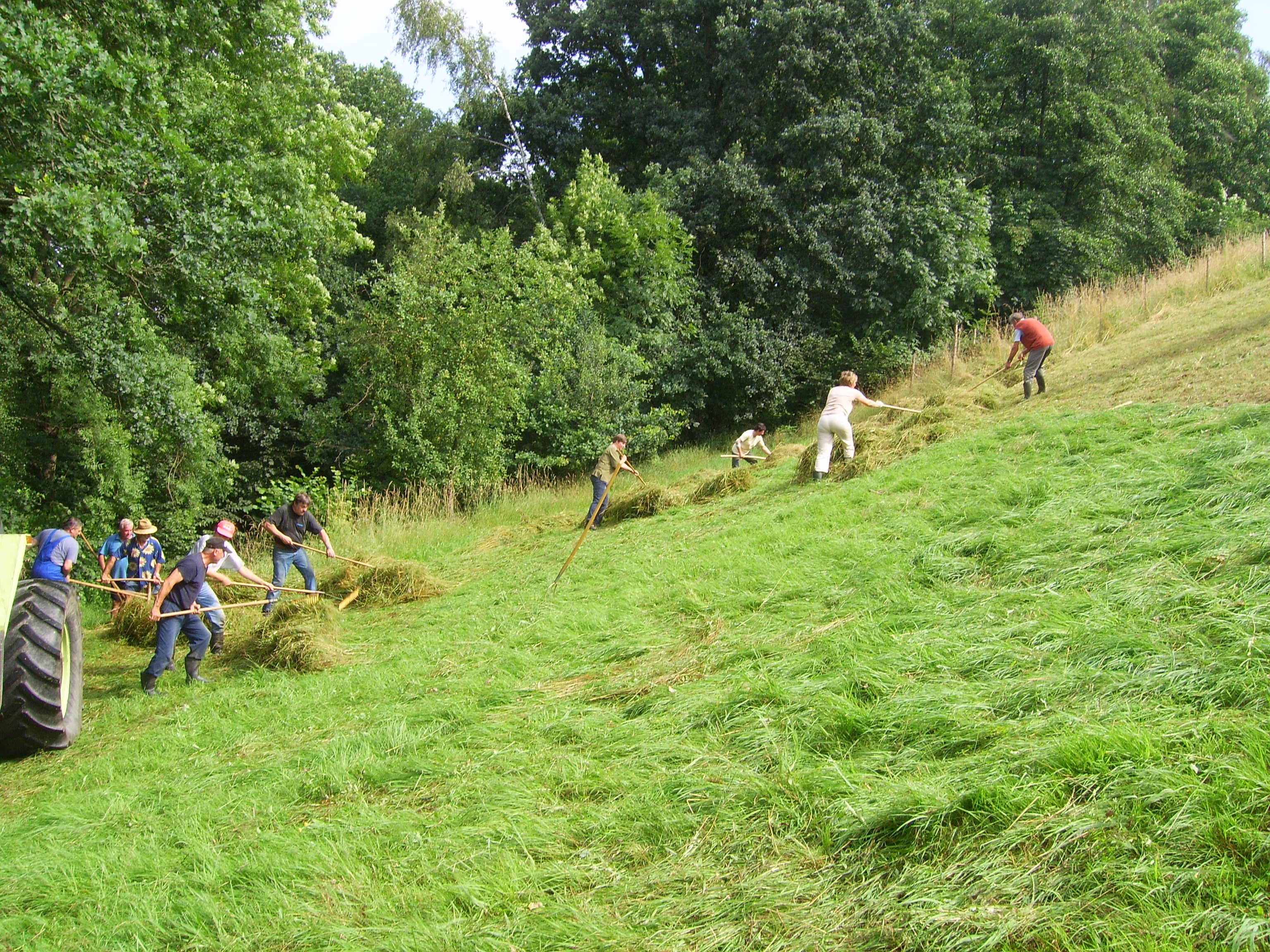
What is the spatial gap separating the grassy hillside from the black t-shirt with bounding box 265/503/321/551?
258 centimetres

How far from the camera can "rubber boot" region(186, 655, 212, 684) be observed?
8.93 m

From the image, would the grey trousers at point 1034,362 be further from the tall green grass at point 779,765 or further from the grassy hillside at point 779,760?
the tall green grass at point 779,765

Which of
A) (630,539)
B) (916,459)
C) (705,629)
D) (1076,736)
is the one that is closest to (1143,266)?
(916,459)

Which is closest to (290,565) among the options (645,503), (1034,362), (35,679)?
(35,679)

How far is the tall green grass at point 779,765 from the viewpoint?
3332 millimetres

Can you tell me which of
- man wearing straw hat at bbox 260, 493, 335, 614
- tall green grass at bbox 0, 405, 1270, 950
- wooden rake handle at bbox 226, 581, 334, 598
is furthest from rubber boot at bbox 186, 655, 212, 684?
man wearing straw hat at bbox 260, 493, 335, 614

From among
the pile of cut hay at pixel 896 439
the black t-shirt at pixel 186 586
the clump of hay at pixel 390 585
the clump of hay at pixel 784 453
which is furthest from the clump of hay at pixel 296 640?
the clump of hay at pixel 784 453

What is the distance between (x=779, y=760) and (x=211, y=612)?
7.69m

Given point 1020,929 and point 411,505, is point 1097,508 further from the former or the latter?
point 411,505

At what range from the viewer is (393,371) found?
19.8 meters

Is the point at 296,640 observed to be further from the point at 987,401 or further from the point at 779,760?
the point at 987,401

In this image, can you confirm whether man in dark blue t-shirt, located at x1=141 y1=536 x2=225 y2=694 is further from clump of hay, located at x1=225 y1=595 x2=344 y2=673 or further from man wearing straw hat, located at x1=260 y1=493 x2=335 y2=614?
man wearing straw hat, located at x1=260 y1=493 x2=335 y2=614

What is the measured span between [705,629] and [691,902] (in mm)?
3269

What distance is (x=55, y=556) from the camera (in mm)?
9570
